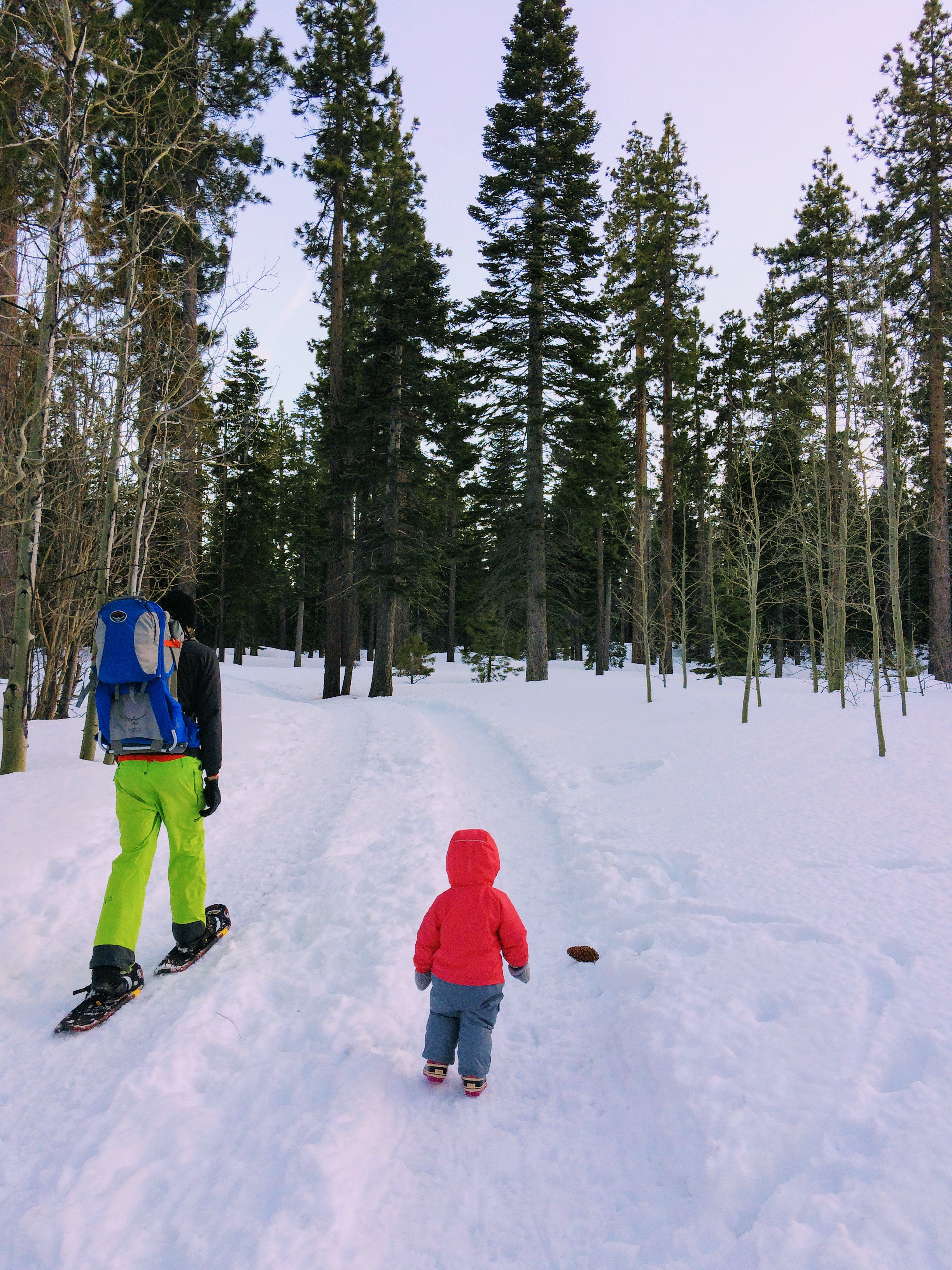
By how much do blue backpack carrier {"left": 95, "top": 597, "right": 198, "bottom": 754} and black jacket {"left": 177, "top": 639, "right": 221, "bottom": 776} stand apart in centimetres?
25

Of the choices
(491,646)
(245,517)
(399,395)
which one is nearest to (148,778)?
(399,395)

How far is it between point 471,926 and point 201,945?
1905 millimetres

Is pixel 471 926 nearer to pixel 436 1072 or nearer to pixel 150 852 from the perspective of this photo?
pixel 436 1072

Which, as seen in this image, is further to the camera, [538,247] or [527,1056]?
[538,247]

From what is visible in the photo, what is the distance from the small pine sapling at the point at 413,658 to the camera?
24266 mm

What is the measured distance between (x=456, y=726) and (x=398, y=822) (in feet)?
21.6

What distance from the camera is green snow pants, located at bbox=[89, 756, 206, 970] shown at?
3.19 metres

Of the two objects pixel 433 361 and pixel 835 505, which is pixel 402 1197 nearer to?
pixel 433 361

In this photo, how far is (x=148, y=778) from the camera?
3361 millimetres

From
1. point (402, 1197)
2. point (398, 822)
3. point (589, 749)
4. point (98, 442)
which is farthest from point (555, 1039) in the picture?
point (98, 442)

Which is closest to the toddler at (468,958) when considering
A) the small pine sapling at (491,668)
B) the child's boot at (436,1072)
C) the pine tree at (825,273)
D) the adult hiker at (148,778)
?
the child's boot at (436,1072)

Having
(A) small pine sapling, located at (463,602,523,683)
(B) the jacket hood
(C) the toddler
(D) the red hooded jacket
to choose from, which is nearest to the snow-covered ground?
(C) the toddler

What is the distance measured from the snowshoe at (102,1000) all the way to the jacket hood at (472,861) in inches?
73.4

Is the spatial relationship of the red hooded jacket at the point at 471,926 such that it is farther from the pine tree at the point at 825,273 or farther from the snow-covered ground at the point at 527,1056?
the pine tree at the point at 825,273
